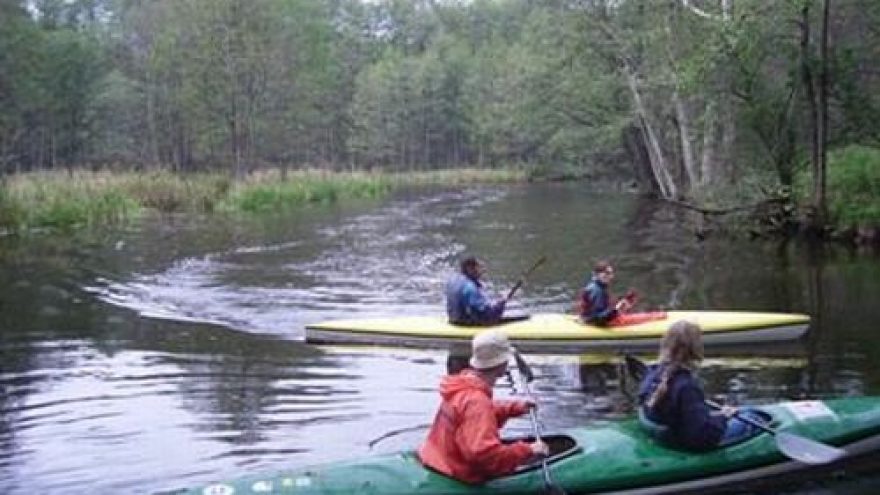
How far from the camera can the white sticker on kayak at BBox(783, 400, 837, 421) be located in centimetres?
787

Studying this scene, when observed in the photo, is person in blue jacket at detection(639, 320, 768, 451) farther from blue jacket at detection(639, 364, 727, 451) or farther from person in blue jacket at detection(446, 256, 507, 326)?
person in blue jacket at detection(446, 256, 507, 326)

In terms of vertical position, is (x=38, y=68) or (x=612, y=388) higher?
(x=38, y=68)

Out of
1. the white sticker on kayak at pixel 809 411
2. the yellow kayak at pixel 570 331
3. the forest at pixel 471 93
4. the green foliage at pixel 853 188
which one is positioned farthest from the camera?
the forest at pixel 471 93

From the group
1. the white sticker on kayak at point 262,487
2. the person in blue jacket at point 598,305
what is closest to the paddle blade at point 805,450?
the white sticker on kayak at point 262,487

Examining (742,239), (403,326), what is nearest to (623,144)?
(742,239)

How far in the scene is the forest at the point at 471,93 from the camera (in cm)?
2548

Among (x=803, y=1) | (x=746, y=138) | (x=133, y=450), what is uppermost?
(x=803, y=1)

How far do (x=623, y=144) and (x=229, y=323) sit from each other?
36.2 m

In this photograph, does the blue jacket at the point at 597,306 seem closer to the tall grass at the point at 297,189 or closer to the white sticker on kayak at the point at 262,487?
the white sticker on kayak at the point at 262,487

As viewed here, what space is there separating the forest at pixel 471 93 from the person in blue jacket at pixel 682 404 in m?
17.7

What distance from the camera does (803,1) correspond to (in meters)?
23.6

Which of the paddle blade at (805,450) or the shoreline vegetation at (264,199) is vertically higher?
the shoreline vegetation at (264,199)

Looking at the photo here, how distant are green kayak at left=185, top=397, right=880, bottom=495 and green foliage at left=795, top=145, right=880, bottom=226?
16.8 metres

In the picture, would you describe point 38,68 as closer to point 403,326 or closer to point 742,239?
point 742,239
